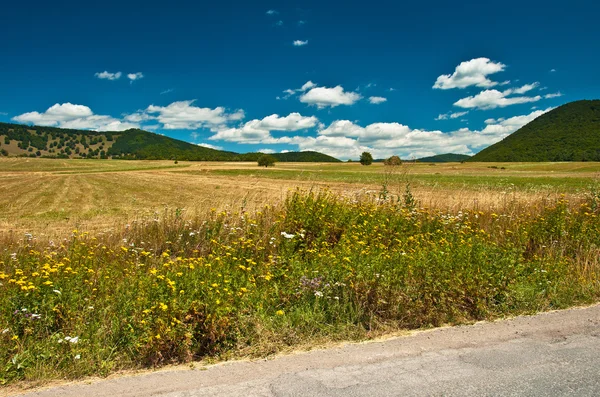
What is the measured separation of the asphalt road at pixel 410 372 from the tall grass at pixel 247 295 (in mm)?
359

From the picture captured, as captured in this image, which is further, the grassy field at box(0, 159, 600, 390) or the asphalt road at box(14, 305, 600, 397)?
the grassy field at box(0, 159, 600, 390)

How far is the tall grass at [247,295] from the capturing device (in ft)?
12.8

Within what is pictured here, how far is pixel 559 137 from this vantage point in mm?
129375

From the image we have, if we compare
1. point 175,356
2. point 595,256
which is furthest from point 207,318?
point 595,256

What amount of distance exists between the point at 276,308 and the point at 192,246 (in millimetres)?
3345

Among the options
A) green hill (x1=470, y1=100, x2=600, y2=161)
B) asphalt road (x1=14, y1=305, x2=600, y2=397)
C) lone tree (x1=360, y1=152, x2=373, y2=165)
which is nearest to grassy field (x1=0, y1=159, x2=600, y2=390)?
asphalt road (x1=14, y1=305, x2=600, y2=397)

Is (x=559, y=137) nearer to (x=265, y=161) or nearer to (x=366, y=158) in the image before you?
(x=366, y=158)

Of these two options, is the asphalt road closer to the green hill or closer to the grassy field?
the grassy field

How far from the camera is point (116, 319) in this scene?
422 centimetres

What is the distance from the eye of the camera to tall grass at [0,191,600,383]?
3889mm

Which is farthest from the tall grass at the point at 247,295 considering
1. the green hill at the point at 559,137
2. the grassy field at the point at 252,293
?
the green hill at the point at 559,137

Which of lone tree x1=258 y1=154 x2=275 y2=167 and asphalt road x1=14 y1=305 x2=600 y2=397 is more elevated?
lone tree x1=258 y1=154 x2=275 y2=167

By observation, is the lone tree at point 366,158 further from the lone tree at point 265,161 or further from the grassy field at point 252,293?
the grassy field at point 252,293

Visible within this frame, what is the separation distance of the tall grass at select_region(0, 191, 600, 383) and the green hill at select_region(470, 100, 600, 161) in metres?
114
